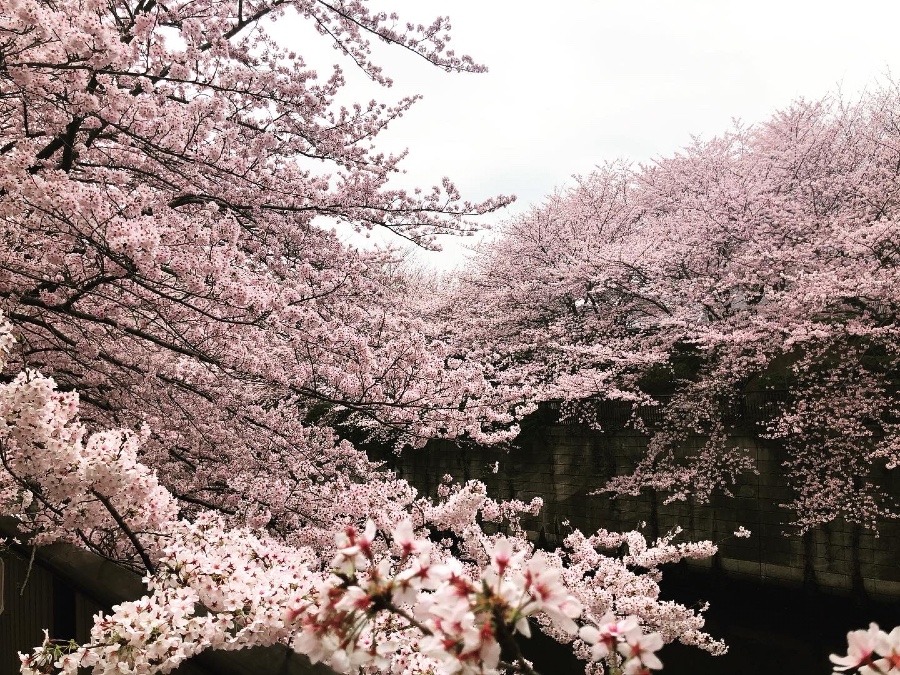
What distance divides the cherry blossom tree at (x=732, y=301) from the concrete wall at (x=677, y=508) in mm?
368

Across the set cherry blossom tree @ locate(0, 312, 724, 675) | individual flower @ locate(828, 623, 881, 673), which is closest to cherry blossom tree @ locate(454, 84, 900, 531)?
cherry blossom tree @ locate(0, 312, 724, 675)

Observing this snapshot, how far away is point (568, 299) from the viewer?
49.8ft

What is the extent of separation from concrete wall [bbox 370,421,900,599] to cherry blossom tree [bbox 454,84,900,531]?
0.37m

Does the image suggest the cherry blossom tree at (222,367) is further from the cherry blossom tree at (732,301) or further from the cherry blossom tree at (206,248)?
the cherry blossom tree at (732,301)

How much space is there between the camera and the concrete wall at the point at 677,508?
9.42 m

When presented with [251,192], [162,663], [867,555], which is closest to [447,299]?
[867,555]

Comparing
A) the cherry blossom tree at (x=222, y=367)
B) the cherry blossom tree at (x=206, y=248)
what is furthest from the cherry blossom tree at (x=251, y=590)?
the cherry blossom tree at (x=206, y=248)

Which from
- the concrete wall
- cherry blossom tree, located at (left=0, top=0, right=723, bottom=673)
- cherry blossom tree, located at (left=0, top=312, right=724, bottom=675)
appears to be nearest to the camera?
cherry blossom tree, located at (left=0, top=312, right=724, bottom=675)

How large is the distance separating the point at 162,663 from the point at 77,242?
3177 millimetres

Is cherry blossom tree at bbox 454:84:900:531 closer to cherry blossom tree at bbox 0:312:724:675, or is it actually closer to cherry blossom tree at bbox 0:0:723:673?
cherry blossom tree at bbox 0:0:723:673

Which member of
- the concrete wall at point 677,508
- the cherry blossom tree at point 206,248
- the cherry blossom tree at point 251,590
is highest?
the cherry blossom tree at point 206,248

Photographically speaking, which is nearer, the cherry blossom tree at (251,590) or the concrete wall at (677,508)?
the cherry blossom tree at (251,590)

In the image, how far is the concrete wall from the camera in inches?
371

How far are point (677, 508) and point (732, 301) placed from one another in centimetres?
466
